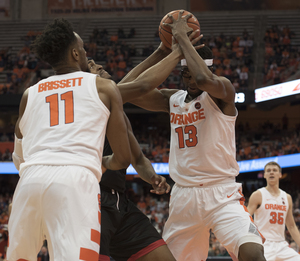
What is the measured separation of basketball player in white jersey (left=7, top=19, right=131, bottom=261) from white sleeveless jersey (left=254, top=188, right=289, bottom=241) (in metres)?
4.79

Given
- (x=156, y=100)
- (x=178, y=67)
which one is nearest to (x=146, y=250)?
(x=156, y=100)

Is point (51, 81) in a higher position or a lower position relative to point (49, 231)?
higher

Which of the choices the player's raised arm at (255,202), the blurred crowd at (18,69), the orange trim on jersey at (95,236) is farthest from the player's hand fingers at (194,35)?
the blurred crowd at (18,69)

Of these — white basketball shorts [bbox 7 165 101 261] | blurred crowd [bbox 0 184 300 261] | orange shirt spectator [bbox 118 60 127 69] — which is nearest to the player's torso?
white basketball shorts [bbox 7 165 101 261]

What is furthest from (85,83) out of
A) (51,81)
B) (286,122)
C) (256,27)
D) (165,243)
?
(256,27)

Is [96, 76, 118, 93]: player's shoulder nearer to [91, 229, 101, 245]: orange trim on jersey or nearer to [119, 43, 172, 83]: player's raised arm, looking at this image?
[91, 229, 101, 245]: orange trim on jersey

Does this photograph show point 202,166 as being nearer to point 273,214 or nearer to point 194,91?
point 194,91

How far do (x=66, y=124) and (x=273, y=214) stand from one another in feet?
17.8

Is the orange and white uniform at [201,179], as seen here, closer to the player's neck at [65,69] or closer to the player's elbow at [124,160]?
the player's elbow at [124,160]

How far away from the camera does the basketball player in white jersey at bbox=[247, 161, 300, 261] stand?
22.2ft

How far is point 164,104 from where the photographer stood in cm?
449

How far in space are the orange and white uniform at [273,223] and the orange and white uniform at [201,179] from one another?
119 inches

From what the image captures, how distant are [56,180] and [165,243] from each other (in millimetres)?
1620

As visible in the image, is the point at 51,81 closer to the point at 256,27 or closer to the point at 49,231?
the point at 49,231
